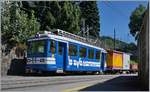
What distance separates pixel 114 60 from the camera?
156 ft

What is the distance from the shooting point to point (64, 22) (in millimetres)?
49156

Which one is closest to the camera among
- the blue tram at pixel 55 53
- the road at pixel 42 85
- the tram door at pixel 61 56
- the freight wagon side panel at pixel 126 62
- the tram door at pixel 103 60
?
the road at pixel 42 85

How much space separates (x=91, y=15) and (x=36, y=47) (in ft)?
166

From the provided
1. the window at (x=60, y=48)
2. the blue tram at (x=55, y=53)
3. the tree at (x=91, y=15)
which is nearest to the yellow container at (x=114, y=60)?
the blue tram at (x=55, y=53)

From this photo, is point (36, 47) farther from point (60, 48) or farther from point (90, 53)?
point (90, 53)

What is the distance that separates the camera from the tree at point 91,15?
253 feet

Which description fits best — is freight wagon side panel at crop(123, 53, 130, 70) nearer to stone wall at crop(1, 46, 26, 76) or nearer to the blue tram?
stone wall at crop(1, 46, 26, 76)

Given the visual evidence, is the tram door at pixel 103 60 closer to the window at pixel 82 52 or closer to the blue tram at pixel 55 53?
the window at pixel 82 52

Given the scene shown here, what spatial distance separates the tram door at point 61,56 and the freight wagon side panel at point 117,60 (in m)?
17.5

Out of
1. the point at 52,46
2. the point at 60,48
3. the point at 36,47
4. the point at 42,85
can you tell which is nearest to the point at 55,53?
the point at 52,46

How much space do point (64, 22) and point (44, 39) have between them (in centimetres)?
2052

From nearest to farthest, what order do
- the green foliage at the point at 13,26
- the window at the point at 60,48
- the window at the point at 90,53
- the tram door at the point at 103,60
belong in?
the window at the point at 60,48 < the window at the point at 90,53 < the green foliage at the point at 13,26 < the tram door at the point at 103,60

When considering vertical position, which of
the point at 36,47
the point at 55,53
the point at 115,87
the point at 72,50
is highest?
the point at 36,47

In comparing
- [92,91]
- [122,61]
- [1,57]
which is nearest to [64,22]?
[122,61]
